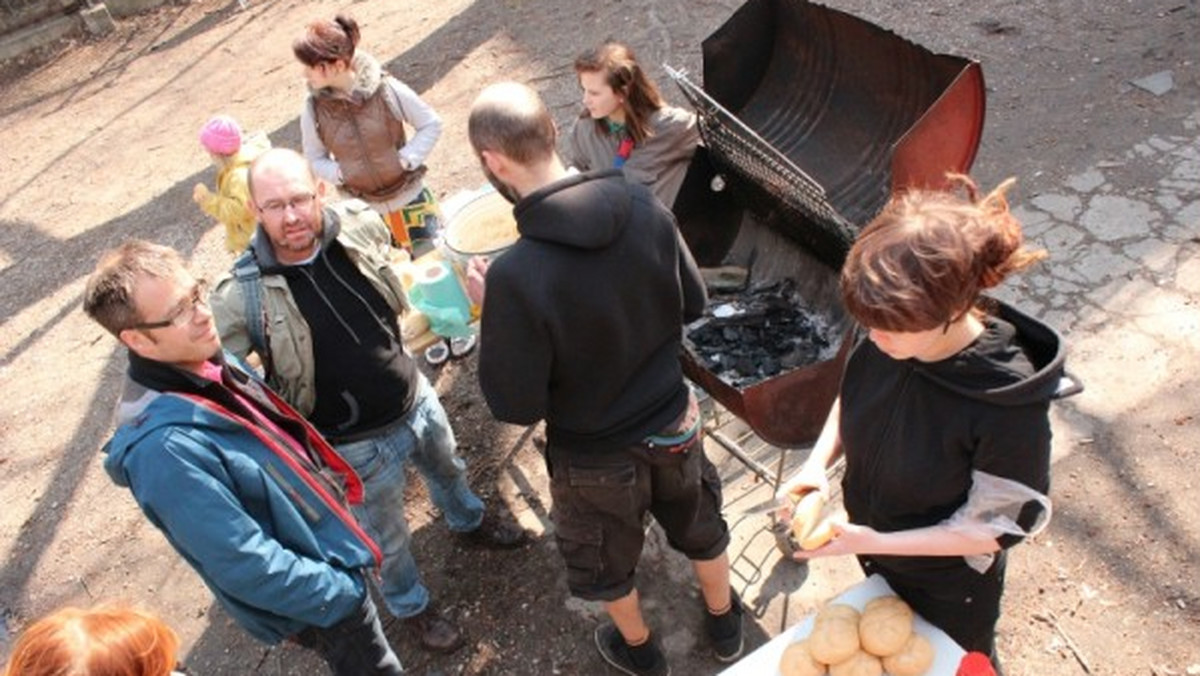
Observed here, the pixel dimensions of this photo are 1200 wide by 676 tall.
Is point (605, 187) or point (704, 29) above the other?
point (605, 187)

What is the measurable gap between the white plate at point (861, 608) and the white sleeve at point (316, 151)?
2.84 meters

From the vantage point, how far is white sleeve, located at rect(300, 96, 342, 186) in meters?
3.78

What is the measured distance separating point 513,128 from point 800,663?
1418 millimetres

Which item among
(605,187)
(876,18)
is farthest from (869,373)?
(876,18)

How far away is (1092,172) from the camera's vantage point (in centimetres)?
468

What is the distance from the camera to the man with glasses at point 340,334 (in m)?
2.51

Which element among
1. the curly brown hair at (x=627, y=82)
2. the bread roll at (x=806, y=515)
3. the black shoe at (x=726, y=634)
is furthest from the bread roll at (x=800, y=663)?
the curly brown hair at (x=627, y=82)

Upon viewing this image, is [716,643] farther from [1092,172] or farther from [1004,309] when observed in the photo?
[1092,172]

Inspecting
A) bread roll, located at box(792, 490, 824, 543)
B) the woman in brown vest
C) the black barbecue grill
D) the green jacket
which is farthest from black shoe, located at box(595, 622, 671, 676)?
the woman in brown vest

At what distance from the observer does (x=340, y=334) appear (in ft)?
8.67

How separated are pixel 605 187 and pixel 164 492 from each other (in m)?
1.27

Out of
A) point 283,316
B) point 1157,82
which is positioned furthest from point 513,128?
point 1157,82

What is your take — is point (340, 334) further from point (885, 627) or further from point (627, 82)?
point (885, 627)

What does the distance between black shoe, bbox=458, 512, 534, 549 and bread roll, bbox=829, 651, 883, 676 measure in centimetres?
189
